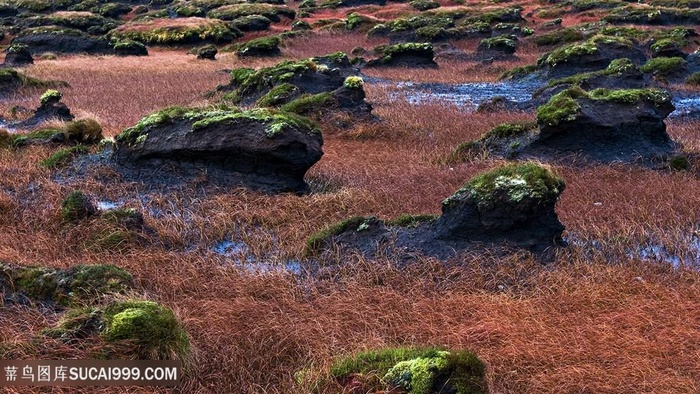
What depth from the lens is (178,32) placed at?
49.0m

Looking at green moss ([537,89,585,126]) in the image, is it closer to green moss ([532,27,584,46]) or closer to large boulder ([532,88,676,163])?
large boulder ([532,88,676,163])

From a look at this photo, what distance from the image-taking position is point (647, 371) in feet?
18.8

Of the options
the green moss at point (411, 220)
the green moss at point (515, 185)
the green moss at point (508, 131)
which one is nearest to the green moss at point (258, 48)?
the green moss at point (508, 131)

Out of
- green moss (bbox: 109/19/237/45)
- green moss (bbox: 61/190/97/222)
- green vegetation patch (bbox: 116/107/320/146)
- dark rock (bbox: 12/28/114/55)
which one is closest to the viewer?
green moss (bbox: 61/190/97/222)

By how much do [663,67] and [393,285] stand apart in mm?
24239

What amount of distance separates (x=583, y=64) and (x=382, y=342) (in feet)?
84.4

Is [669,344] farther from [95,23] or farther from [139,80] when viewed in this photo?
[95,23]

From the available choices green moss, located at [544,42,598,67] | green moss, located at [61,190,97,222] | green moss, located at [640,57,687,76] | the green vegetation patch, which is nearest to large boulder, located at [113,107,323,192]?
the green vegetation patch

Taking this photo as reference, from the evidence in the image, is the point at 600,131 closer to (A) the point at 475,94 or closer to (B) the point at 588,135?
(B) the point at 588,135

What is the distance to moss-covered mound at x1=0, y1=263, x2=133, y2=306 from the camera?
678 centimetres

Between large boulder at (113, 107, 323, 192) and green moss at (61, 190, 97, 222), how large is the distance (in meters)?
2.74

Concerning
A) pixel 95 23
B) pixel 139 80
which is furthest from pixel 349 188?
pixel 95 23

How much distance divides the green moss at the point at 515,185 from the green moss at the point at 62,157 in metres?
8.44

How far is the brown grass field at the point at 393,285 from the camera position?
5.91 meters
